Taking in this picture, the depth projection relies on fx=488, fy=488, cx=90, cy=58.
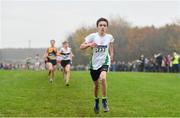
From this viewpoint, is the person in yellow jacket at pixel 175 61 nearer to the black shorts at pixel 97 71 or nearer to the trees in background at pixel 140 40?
the black shorts at pixel 97 71

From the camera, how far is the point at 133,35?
98.6m

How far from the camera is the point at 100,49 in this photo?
12.2m

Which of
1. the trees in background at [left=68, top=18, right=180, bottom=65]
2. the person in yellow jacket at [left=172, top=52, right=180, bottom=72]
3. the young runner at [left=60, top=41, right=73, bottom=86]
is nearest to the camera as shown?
the young runner at [left=60, top=41, right=73, bottom=86]

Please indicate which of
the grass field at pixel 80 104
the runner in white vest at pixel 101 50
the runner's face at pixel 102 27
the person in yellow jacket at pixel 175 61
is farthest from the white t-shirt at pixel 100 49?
the person in yellow jacket at pixel 175 61

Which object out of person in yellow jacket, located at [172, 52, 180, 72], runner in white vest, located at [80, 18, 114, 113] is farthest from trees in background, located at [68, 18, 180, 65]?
runner in white vest, located at [80, 18, 114, 113]

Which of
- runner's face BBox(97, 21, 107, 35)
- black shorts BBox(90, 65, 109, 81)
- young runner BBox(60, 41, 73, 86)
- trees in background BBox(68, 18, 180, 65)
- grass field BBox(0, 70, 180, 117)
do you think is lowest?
grass field BBox(0, 70, 180, 117)

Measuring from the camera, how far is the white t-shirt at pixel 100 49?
39.8 ft

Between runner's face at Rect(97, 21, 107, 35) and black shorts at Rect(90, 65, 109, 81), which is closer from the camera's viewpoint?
runner's face at Rect(97, 21, 107, 35)

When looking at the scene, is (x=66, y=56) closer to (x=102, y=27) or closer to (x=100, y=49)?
(x=100, y=49)

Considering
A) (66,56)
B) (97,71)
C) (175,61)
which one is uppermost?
(66,56)

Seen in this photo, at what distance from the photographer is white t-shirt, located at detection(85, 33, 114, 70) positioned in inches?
477

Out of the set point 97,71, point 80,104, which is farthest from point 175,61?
point 97,71

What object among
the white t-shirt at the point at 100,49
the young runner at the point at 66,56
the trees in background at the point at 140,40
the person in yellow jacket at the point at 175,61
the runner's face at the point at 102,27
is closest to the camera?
the runner's face at the point at 102,27

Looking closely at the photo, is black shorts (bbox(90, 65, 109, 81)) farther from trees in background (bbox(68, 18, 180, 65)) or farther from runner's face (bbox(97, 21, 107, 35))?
trees in background (bbox(68, 18, 180, 65))
